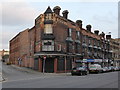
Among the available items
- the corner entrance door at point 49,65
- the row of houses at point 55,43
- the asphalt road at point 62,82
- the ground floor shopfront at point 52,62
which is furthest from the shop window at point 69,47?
the asphalt road at point 62,82

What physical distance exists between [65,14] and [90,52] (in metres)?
14.4

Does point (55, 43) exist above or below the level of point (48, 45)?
above

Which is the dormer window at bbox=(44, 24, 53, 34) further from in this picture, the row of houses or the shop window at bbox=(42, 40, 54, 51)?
the shop window at bbox=(42, 40, 54, 51)

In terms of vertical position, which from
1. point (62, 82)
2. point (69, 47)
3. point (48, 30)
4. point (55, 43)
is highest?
point (48, 30)

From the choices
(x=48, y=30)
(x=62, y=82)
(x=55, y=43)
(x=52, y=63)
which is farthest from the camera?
(x=48, y=30)

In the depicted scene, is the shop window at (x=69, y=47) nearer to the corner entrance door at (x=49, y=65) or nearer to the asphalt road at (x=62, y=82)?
the corner entrance door at (x=49, y=65)

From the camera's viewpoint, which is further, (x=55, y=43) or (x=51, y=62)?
(x=55, y=43)

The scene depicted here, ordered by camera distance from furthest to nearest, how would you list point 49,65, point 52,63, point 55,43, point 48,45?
1. point 55,43
2. point 48,45
3. point 52,63
4. point 49,65

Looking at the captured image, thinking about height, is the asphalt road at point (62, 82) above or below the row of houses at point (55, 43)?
below

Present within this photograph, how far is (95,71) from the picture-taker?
45250 millimetres

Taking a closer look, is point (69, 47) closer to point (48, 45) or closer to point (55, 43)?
point (55, 43)

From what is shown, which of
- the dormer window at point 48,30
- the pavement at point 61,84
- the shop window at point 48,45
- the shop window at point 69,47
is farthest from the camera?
the shop window at point 69,47

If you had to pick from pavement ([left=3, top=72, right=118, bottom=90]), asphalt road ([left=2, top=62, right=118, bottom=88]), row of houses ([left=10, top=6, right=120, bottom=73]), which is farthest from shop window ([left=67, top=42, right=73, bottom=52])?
pavement ([left=3, top=72, right=118, bottom=90])

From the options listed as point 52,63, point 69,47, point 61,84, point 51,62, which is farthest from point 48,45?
point 61,84
